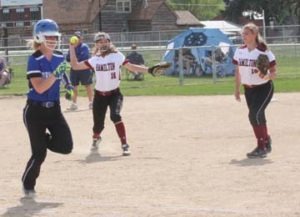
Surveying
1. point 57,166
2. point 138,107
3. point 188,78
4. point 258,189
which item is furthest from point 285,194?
point 188,78

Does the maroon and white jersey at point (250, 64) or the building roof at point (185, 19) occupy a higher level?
the maroon and white jersey at point (250, 64)

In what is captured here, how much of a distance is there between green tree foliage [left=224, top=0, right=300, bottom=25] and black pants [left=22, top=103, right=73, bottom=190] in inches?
2964

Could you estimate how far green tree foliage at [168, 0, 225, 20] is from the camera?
11800cm

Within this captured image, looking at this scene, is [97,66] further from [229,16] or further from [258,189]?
[229,16]

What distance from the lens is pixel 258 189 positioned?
798 centimetres

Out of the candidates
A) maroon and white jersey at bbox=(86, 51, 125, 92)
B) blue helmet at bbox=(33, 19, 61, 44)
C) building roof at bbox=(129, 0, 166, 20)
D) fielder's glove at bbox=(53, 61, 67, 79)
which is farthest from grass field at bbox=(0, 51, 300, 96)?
building roof at bbox=(129, 0, 166, 20)

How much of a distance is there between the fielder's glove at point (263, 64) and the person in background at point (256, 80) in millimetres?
41

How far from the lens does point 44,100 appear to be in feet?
25.9

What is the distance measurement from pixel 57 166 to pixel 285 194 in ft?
11.5

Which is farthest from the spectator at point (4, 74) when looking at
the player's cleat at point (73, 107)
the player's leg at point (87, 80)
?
the player's cleat at point (73, 107)

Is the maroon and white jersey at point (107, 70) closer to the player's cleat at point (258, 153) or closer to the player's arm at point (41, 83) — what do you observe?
the player's cleat at point (258, 153)

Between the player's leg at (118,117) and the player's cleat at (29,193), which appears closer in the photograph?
the player's cleat at (29,193)

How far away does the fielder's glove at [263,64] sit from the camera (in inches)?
407

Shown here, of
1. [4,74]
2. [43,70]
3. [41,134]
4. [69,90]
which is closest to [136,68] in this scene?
[69,90]
